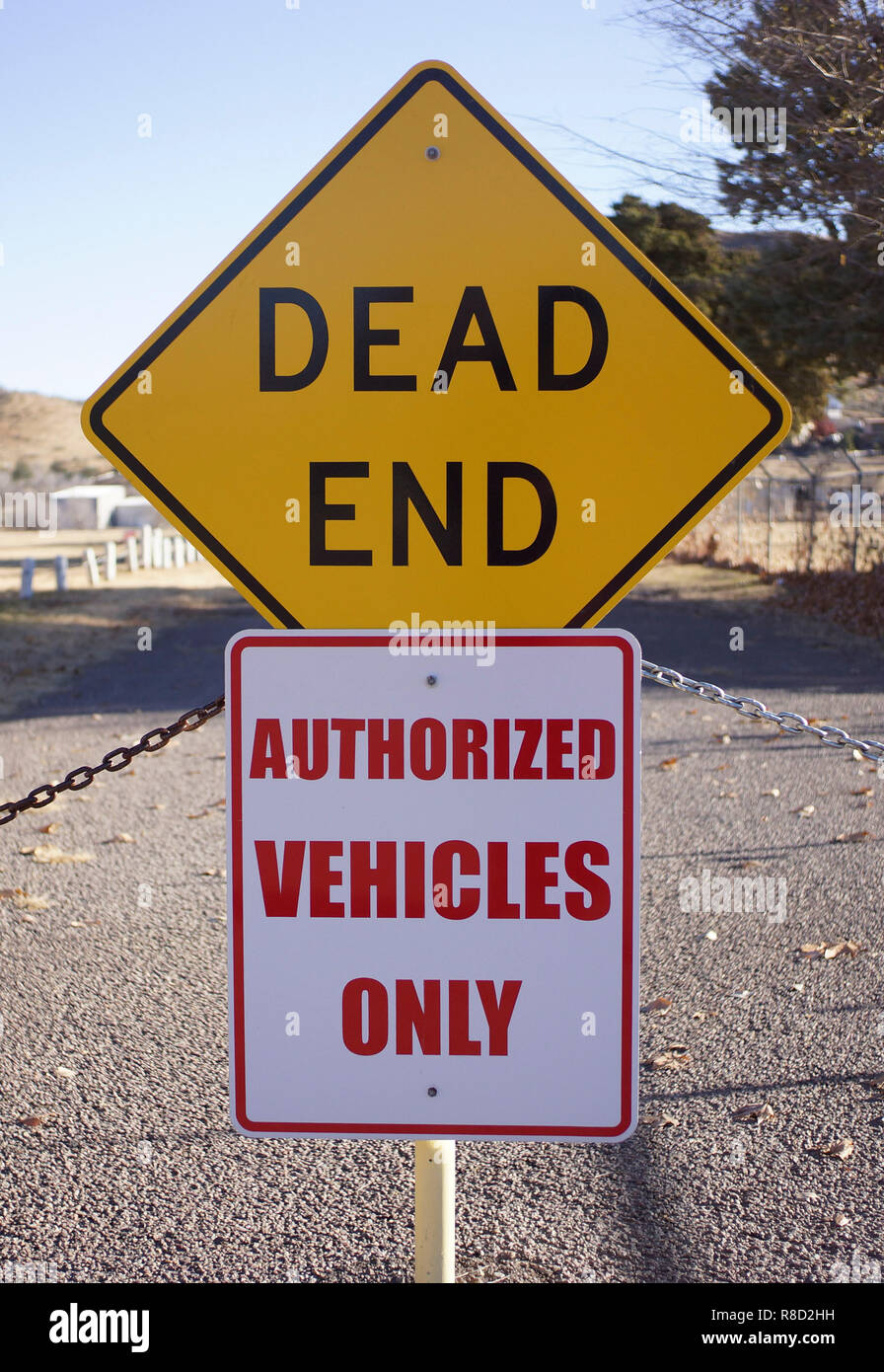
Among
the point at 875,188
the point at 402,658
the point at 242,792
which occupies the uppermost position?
the point at 875,188

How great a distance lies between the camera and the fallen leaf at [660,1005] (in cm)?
414

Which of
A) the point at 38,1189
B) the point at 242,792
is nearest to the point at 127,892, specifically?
the point at 38,1189

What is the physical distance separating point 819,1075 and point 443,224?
2.85 m

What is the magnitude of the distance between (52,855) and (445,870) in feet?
15.3

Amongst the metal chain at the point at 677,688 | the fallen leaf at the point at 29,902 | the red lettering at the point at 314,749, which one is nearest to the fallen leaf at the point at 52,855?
the fallen leaf at the point at 29,902

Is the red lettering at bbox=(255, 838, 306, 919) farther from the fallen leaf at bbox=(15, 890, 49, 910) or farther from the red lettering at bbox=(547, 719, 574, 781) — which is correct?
the fallen leaf at bbox=(15, 890, 49, 910)

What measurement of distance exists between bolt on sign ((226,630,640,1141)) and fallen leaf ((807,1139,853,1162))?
1.56 meters

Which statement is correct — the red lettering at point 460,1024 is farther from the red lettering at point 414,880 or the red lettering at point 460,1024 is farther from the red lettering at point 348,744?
the red lettering at point 348,744

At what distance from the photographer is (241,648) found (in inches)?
75.6

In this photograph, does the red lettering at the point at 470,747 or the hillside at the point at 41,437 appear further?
the hillside at the point at 41,437

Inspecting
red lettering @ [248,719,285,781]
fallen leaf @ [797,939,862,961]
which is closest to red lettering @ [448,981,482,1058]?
red lettering @ [248,719,285,781]

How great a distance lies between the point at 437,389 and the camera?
1930 mm

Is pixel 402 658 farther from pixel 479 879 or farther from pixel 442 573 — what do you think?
pixel 479 879

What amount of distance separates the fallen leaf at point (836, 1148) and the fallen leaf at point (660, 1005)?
0.95m
